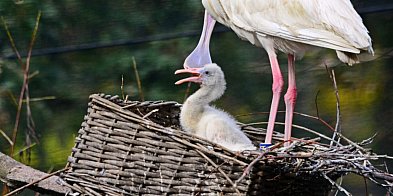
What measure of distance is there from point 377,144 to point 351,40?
1234 mm

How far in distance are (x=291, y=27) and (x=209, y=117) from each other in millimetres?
337

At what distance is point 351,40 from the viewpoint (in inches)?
106

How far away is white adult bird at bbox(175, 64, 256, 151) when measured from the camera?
2730 mm

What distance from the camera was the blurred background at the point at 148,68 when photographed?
389cm

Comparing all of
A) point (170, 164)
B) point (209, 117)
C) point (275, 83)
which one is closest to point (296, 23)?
point (275, 83)

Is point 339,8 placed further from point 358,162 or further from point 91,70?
point 91,70

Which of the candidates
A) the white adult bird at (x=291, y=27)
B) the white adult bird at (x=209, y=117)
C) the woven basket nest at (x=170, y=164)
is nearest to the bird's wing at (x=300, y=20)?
the white adult bird at (x=291, y=27)

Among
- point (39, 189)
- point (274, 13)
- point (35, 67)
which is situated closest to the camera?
point (39, 189)

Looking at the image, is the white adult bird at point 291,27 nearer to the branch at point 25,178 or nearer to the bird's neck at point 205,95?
the bird's neck at point 205,95

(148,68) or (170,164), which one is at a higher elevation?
(170,164)

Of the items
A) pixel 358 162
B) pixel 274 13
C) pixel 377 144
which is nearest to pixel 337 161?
pixel 358 162

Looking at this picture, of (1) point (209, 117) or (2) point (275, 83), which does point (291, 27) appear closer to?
(2) point (275, 83)

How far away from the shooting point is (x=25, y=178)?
276cm

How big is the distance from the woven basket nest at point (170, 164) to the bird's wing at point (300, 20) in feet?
0.98
